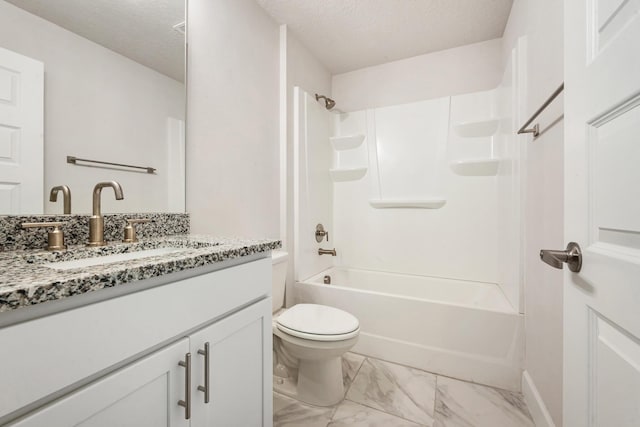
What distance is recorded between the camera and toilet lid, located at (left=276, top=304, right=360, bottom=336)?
1.39 metres

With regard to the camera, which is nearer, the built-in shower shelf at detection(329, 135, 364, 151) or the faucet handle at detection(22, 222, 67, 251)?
the faucet handle at detection(22, 222, 67, 251)

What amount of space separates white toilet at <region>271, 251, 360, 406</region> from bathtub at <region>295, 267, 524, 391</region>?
407mm

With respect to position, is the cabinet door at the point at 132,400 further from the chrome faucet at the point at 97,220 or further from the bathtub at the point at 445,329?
the bathtub at the point at 445,329

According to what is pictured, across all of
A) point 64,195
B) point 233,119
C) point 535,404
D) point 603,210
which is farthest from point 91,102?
point 535,404

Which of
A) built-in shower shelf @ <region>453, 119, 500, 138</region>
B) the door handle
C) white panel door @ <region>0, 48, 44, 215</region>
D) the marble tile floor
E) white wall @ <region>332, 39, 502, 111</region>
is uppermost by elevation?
white wall @ <region>332, 39, 502, 111</region>

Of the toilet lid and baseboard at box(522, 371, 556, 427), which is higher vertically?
the toilet lid

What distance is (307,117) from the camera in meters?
2.23

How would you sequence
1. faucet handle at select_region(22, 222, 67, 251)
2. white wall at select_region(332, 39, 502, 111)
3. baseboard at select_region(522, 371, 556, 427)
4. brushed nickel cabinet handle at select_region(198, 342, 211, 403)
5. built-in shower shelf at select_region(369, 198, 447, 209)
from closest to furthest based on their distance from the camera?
brushed nickel cabinet handle at select_region(198, 342, 211, 403) → faucet handle at select_region(22, 222, 67, 251) → baseboard at select_region(522, 371, 556, 427) → white wall at select_region(332, 39, 502, 111) → built-in shower shelf at select_region(369, 198, 447, 209)

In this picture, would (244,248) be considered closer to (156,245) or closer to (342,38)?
(156,245)

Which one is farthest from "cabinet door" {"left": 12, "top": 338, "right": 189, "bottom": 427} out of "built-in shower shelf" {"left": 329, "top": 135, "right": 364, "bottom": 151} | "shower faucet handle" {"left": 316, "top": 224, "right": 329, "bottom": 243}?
"built-in shower shelf" {"left": 329, "top": 135, "right": 364, "bottom": 151}

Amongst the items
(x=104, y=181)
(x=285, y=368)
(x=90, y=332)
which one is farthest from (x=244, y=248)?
(x=285, y=368)

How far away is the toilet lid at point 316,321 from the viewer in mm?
1389

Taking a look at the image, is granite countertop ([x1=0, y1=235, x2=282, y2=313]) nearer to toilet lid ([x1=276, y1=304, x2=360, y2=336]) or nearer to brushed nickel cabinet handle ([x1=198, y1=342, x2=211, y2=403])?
brushed nickel cabinet handle ([x1=198, y1=342, x2=211, y2=403])

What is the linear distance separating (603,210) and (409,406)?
140 cm
